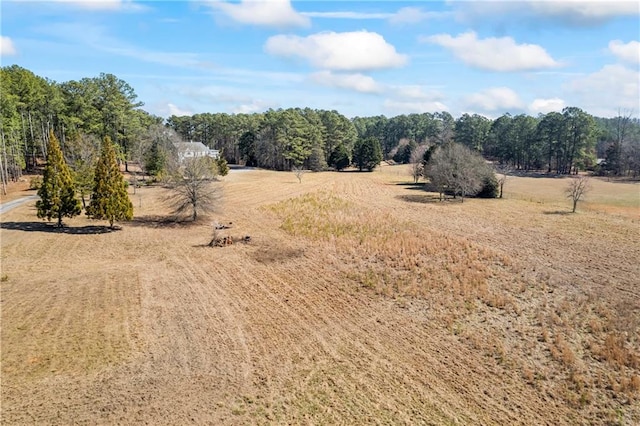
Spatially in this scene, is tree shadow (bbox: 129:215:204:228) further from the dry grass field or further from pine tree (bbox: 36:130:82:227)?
pine tree (bbox: 36:130:82:227)

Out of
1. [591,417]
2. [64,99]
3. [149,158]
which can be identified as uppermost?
[64,99]

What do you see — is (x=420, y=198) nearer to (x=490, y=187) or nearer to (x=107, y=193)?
(x=490, y=187)

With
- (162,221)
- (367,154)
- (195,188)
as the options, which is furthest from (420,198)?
(367,154)

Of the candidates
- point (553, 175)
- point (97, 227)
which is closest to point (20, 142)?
point (97, 227)

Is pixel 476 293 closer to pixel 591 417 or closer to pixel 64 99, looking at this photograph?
pixel 591 417

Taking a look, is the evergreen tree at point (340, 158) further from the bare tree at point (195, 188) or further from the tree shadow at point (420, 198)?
the bare tree at point (195, 188)

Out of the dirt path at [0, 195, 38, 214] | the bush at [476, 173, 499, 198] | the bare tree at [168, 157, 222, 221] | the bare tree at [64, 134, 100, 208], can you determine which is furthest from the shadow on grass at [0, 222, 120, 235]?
the bush at [476, 173, 499, 198]

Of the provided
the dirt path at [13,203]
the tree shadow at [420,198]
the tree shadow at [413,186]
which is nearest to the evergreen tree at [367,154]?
the tree shadow at [413,186]
